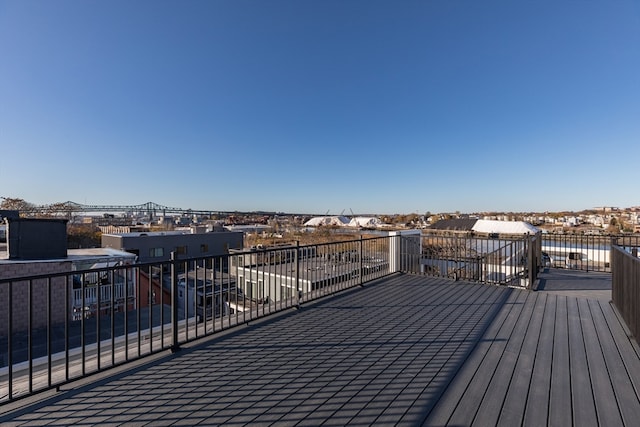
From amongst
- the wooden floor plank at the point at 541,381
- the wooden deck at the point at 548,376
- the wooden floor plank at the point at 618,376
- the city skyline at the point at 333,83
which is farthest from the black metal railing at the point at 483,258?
the city skyline at the point at 333,83

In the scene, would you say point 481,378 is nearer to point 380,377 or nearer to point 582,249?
point 380,377

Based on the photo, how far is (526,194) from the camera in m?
27.6

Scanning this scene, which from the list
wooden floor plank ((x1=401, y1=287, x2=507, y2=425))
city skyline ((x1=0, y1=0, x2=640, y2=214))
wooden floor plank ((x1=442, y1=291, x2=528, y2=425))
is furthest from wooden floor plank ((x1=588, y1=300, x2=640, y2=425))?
city skyline ((x1=0, y1=0, x2=640, y2=214))

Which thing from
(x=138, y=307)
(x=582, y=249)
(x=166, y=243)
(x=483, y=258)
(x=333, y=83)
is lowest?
(x=166, y=243)

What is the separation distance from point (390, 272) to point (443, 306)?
2278 mm

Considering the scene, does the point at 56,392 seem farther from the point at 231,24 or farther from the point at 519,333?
the point at 231,24

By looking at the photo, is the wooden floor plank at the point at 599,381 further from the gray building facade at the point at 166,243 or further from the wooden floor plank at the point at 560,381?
the gray building facade at the point at 166,243

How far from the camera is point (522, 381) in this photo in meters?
2.27

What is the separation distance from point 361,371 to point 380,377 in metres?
0.17

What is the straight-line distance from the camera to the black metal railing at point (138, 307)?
2.15m

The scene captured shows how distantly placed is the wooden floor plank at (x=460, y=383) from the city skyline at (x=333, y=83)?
9708 millimetres

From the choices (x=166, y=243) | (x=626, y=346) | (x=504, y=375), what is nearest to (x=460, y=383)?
(x=504, y=375)

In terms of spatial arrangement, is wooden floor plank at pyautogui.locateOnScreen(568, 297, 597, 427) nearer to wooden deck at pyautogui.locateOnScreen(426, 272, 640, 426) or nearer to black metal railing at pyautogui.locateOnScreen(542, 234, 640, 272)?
wooden deck at pyautogui.locateOnScreen(426, 272, 640, 426)

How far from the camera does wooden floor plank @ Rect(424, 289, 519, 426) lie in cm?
182
